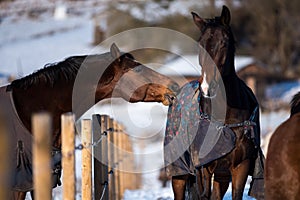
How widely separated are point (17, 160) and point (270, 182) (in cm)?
236

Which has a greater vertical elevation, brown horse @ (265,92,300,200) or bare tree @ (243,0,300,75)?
bare tree @ (243,0,300,75)

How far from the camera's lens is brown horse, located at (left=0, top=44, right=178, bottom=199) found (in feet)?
19.2

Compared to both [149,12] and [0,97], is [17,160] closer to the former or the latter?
[0,97]

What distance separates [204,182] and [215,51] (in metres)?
1.36

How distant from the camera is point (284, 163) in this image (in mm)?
4293

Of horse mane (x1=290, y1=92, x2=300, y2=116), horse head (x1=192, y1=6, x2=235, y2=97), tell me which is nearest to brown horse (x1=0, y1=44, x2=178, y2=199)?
horse head (x1=192, y1=6, x2=235, y2=97)

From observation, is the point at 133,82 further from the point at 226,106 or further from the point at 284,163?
the point at 284,163

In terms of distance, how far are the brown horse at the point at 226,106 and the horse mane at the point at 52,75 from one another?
126 cm

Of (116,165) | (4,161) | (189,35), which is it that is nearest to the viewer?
(4,161)

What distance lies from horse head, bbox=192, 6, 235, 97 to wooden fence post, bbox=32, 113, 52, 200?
213cm

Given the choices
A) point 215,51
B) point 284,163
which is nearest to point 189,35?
point 215,51

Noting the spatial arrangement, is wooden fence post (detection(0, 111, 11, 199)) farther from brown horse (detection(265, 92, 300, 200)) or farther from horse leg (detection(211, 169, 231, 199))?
horse leg (detection(211, 169, 231, 199))

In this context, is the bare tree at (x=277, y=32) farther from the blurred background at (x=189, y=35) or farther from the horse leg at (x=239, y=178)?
the horse leg at (x=239, y=178)

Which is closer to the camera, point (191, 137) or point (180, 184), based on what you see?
point (191, 137)
